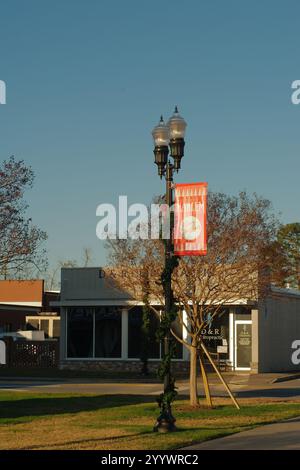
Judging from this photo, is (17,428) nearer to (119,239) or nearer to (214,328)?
(119,239)

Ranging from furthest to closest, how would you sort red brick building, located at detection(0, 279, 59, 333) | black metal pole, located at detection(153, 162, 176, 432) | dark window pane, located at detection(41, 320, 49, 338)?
red brick building, located at detection(0, 279, 59, 333) → dark window pane, located at detection(41, 320, 49, 338) → black metal pole, located at detection(153, 162, 176, 432)

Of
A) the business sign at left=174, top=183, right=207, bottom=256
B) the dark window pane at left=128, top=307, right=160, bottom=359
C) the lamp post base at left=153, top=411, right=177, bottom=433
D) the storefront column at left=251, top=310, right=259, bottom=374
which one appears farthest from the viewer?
the dark window pane at left=128, top=307, right=160, bottom=359

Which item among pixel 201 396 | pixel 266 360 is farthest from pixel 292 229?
pixel 201 396

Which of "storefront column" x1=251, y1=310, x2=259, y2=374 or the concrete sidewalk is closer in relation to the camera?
the concrete sidewalk

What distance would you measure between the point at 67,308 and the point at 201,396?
1873 centimetres

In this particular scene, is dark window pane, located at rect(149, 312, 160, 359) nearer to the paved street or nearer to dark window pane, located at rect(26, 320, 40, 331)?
the paved street

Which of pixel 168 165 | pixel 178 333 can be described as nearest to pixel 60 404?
Answer: pixel 168 165

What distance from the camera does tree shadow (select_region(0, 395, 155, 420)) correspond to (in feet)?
70.4

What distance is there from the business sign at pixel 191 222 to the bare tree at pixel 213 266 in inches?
168

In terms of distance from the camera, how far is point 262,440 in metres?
15.4

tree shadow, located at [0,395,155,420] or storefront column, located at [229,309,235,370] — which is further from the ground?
storefront column, located at [229,309,235,370]

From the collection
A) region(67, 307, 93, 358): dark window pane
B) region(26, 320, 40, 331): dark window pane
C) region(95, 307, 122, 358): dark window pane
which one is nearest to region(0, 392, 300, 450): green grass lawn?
region(95, 307, 122, 358): dark window pane

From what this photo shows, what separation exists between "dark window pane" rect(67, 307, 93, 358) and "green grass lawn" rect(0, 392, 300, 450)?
16.9m

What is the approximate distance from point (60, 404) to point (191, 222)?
8.25 m
